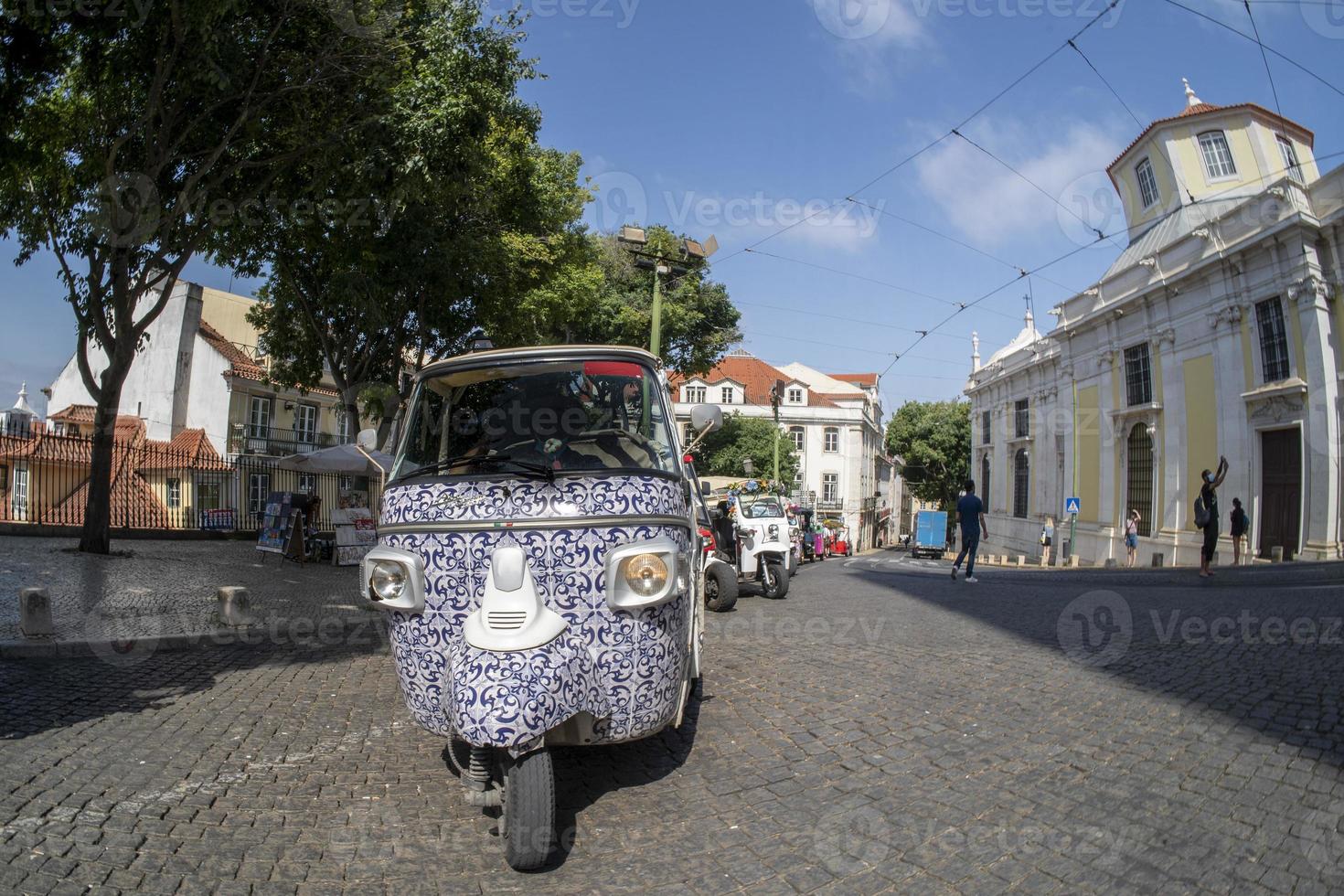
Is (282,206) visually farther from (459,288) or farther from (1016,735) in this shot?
(1016,735)

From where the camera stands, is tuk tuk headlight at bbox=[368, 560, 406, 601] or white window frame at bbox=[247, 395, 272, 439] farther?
white window frame at bbox=[247, 395, 272, 439]

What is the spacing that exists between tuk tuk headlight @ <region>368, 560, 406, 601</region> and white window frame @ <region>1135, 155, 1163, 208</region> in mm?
38896

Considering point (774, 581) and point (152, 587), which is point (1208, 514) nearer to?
point (774, 581)

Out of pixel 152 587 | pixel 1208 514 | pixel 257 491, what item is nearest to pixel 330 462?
pixel 152 587

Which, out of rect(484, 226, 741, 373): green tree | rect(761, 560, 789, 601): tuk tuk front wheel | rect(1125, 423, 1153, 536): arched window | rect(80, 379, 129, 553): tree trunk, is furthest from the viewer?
rect(1125, 423, 1153, 536): arched window

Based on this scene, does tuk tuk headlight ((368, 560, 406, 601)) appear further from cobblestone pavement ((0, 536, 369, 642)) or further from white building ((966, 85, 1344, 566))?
white building ((966, 85, 1344, 566))

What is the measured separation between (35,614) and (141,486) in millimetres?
14744

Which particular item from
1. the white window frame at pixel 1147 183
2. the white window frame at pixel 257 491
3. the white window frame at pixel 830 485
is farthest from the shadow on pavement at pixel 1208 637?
the white window frame at pixel 830 485

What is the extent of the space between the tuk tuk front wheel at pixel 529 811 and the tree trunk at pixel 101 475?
13.4m

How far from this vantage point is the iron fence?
1709cm

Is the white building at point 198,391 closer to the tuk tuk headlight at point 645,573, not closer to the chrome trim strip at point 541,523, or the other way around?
the chrome trim strip at point 541,523

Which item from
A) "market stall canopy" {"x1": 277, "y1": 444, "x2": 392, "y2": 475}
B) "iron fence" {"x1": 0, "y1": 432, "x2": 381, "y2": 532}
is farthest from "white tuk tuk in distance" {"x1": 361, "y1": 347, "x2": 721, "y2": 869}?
"iron fence" {"x1": 0, "y1": 432, "x2": 381, "y2": 532}

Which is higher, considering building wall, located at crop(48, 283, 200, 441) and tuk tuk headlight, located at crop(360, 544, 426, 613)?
building wall, located at crop(48, 283, 200, 441)

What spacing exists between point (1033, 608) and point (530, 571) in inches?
341
